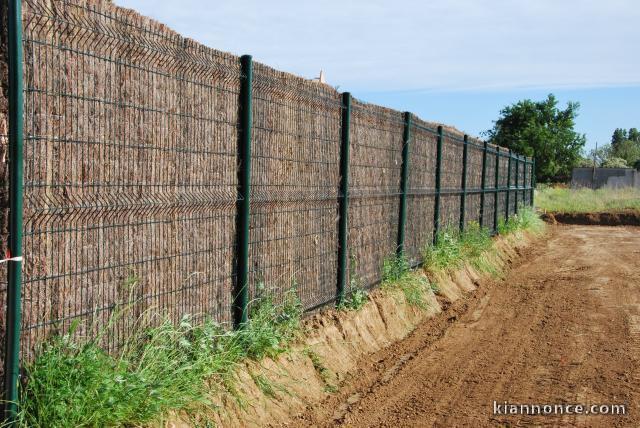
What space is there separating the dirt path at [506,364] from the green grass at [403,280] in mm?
406

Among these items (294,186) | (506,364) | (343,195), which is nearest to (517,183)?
(343,195)

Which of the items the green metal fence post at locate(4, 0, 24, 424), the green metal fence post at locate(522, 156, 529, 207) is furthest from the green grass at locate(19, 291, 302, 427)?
the green metal fence post at locate(522, 156, 529, 207)

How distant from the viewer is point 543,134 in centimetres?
6116

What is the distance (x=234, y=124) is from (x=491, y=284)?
8.39 metres

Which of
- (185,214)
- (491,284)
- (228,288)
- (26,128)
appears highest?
(26,128)

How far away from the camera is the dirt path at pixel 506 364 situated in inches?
225

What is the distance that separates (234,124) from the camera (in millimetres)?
5762

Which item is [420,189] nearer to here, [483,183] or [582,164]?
[483,183]

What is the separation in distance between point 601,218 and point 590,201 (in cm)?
533

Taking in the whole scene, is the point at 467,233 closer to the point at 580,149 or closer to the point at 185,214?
the point at 185,214

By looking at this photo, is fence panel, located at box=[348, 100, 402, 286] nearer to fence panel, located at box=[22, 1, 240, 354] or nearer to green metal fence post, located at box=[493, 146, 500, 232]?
fence panel, located at box=[22, 1, 240, 354]

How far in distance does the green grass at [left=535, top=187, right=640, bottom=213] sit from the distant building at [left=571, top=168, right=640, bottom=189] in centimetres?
1131

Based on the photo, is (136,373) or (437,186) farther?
(437,186)

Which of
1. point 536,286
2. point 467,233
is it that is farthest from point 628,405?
point 467,233
